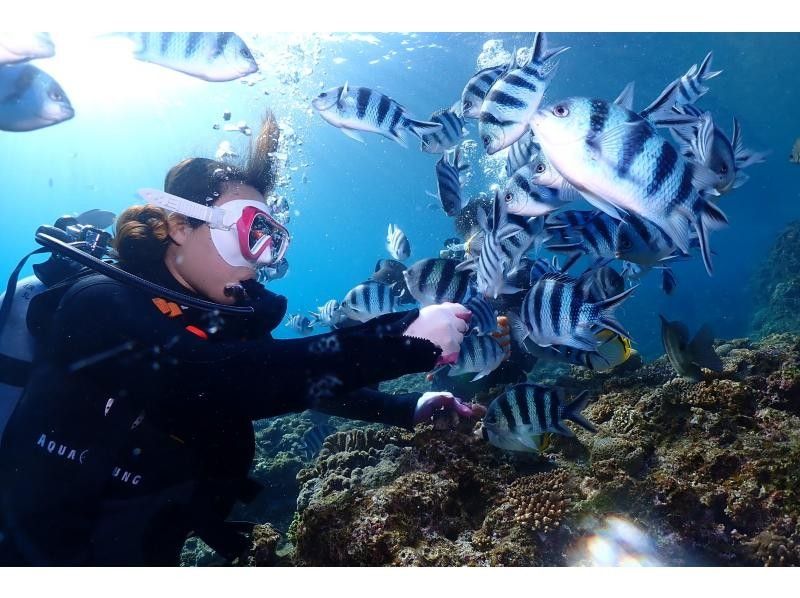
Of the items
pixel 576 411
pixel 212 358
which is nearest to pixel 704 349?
pixel 576 411

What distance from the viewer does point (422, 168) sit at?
42.6 metres

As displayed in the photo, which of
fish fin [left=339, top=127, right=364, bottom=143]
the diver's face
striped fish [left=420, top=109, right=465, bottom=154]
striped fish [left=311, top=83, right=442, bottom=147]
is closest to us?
the diver's face

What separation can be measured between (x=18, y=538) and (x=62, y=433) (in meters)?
0.53

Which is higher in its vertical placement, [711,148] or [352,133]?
[711,148]

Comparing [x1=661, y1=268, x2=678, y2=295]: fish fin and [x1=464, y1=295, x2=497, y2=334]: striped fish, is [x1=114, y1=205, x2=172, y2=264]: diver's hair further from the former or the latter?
[x1=661, y1=268, x2=678, y2=295]: fish fin

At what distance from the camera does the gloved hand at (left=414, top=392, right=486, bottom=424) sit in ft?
11.8

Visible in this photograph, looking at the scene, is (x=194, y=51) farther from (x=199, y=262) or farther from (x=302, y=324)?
(x=302, y=324)

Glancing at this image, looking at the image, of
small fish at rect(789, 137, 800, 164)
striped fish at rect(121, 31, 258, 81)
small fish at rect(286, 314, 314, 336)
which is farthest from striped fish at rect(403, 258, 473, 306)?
small fish at rect(286, 314, 314, 336)

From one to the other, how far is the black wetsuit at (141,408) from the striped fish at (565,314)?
37.2 inches

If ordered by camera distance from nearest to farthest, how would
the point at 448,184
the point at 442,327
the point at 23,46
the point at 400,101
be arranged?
1. the point at 442,327
2. the point at 23,46
3. the point at 448,184
4. the point at 400,101

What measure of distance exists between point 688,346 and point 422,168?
41155 mm

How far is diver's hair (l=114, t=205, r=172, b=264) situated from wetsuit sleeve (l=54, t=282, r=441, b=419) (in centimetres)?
50

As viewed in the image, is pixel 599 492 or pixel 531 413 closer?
pixel 531 413
